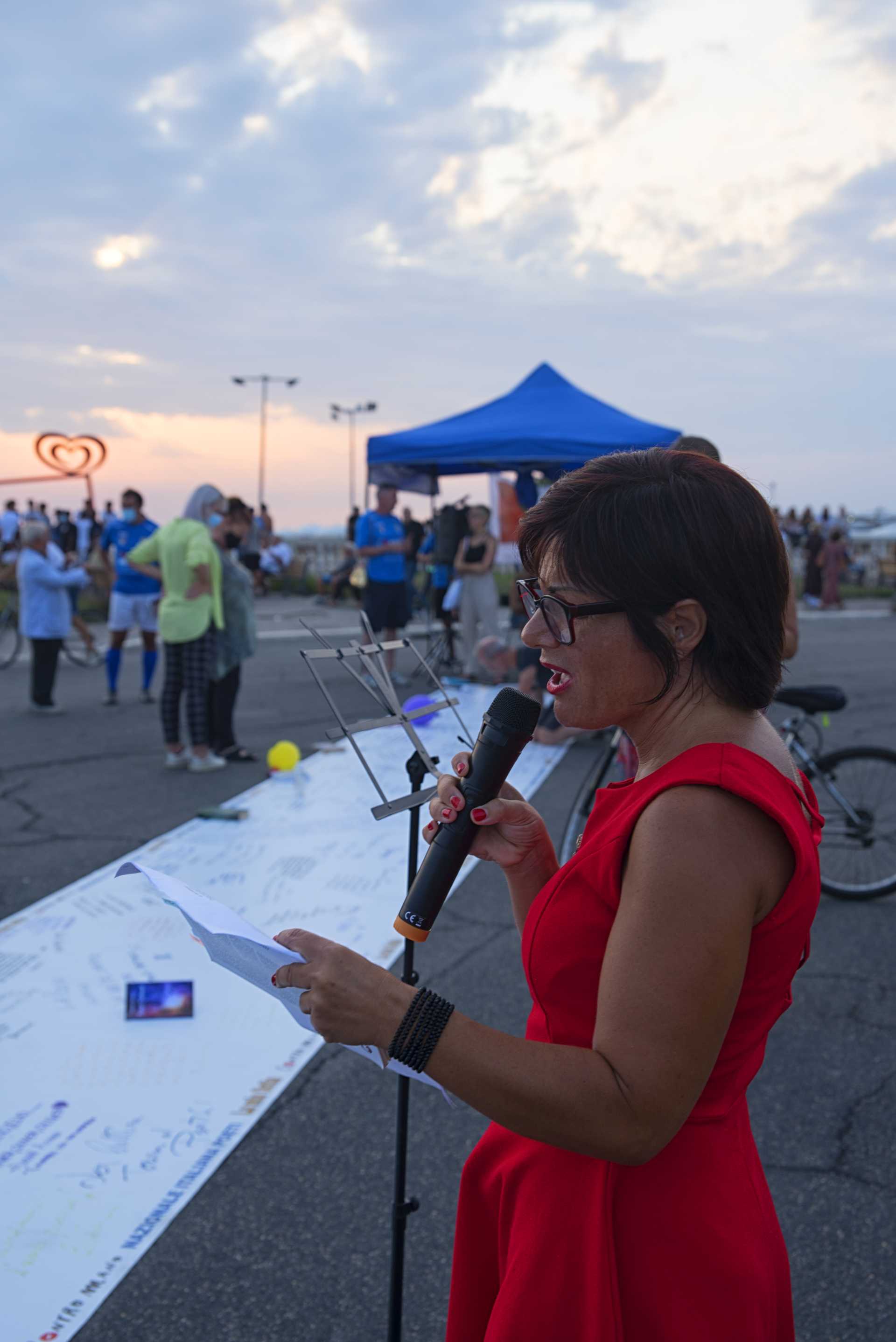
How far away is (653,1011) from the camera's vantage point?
3.49 feet

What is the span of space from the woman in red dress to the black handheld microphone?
132mm

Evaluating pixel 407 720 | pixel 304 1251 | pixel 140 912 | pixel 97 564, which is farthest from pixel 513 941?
pixel 97 564

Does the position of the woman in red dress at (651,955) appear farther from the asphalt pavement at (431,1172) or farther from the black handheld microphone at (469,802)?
the asphalt pavement at (431,1172)

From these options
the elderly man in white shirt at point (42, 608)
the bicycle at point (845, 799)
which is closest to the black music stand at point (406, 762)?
the bicycle at point (845, 799)

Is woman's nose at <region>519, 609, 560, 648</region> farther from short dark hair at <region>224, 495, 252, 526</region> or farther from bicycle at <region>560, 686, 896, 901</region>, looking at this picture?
short dark hair at <region>224, 495, 252, 526</region>

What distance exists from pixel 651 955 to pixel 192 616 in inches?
242

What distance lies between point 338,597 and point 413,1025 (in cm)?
2217

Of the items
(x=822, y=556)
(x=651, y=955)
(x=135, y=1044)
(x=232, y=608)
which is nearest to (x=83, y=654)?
(x=232, y=608)

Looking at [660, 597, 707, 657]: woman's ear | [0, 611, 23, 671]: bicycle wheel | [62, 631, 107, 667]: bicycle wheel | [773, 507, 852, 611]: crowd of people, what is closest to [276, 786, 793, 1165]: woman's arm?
[660, 597, 707, 657]: woman's ear

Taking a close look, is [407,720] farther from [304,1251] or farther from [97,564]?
[97,564]

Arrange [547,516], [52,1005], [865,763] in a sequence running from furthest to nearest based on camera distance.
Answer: [865,763]
[52,1005]
[547,516]

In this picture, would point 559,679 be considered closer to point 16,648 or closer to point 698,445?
point 698,445

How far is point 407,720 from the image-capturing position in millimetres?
1573

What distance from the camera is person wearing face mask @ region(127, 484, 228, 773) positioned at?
22.6ft
